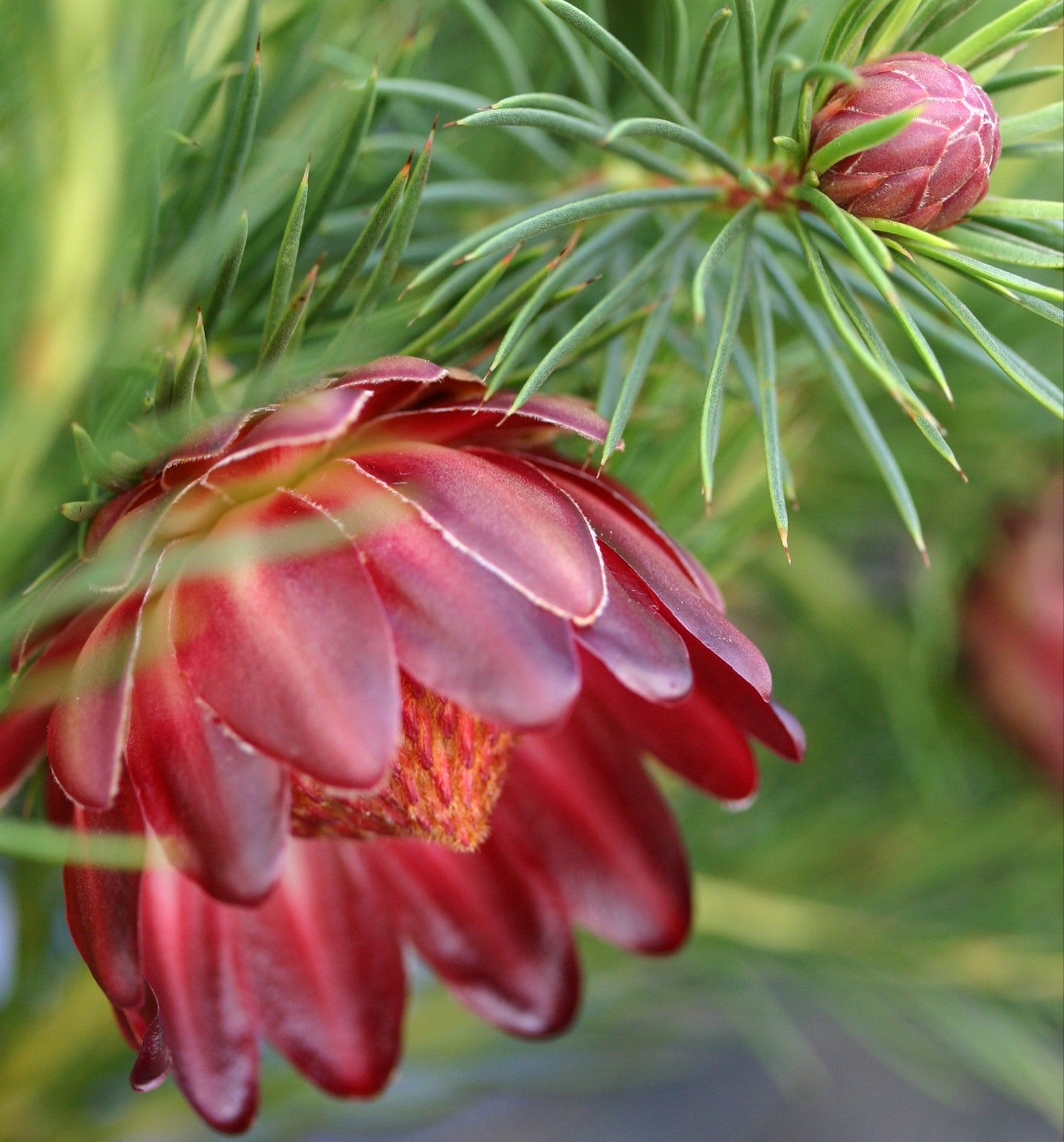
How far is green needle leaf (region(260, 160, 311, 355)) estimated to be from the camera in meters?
0.16

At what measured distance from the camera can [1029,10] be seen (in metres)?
0.17

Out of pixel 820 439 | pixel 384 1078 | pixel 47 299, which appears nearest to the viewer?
pixel 47 299

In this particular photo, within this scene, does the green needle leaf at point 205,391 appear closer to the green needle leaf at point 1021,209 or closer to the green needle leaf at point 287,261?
the green needle leaf at point 287,261

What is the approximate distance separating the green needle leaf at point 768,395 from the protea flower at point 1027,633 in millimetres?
182

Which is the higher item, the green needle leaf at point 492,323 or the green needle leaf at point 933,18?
the green needle leaf at point 933,18

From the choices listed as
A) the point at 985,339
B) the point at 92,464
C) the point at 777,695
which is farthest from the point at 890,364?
the point at 777,695

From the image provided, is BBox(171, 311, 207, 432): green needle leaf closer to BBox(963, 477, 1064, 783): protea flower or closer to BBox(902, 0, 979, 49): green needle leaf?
BBox(902, 0, 979, 49): green needle leaf

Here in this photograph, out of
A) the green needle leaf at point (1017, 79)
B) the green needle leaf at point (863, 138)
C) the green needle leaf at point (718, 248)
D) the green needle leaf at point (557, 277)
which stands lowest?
the green needle leaf at point (557, 277)

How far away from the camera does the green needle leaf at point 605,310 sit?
0.17 metres

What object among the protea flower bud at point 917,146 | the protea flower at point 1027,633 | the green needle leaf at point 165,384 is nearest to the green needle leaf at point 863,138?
the protea flower bud at point 917,146

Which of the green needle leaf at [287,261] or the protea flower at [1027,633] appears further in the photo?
the protea flower at [1027,633]

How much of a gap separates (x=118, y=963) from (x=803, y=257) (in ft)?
0.61

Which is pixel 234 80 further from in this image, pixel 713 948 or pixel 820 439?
pixel 713 948

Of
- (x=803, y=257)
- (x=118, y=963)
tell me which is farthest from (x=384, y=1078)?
(x=803, y=257)
